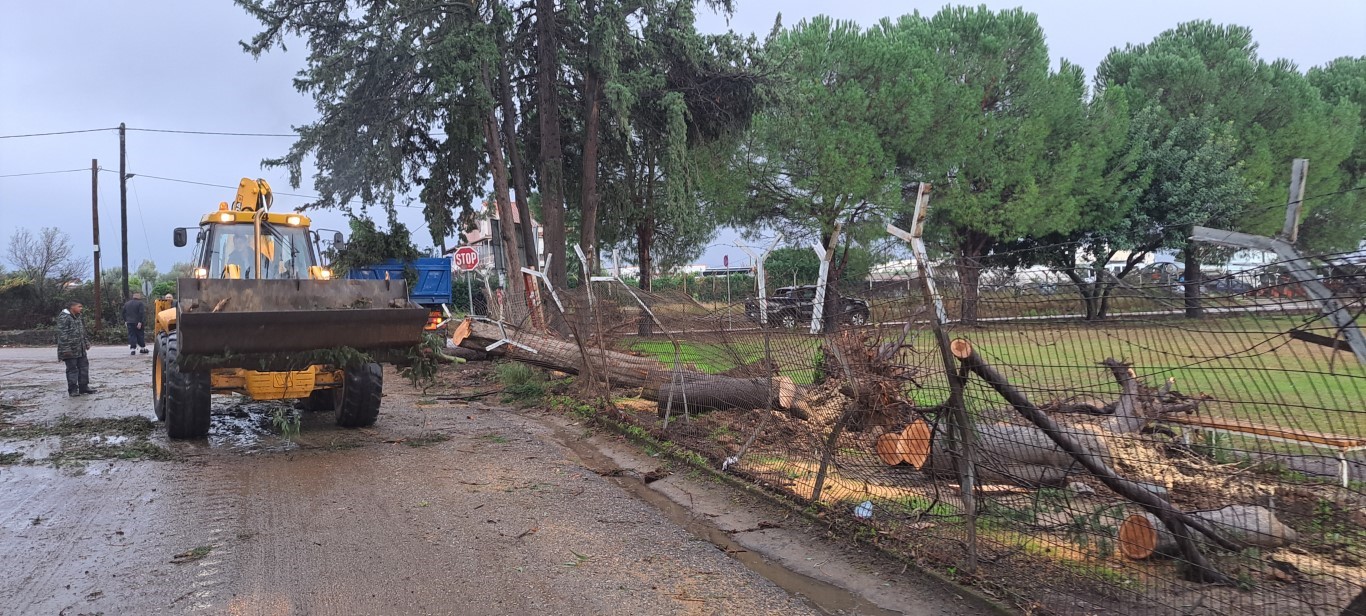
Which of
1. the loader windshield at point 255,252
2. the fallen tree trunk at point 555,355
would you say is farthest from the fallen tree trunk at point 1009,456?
the loader windshield at point 255,252

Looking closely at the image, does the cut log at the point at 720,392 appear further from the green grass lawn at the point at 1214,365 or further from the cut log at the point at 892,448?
the green grass lawn at the point at 1214,365

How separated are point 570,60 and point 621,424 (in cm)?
1221

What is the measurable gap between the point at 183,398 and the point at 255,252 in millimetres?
2307

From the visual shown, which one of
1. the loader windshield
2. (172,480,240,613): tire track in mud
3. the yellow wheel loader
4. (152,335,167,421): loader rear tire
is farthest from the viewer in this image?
the loader windshield

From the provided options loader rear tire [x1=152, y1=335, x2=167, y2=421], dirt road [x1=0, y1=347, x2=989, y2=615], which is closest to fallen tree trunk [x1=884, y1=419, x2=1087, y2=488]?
dirt road [x1=0, y1=347, x2=989, y2=615]

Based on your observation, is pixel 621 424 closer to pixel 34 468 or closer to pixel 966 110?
pixel 34 468

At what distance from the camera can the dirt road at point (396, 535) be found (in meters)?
4.48

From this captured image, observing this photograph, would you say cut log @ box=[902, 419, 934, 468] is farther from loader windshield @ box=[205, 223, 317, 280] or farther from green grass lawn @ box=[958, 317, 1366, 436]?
loader windshield @ box=[205, 223, 317, 280]

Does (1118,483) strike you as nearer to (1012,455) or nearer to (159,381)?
(1012,455)

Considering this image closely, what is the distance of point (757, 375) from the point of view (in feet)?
23.5

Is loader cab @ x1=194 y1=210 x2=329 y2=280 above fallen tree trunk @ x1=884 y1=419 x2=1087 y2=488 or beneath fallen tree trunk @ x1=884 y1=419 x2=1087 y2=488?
above

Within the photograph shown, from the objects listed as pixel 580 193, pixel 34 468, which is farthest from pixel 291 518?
pixel 580 193

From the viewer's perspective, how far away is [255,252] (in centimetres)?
1008

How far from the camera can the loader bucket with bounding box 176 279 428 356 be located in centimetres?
770
